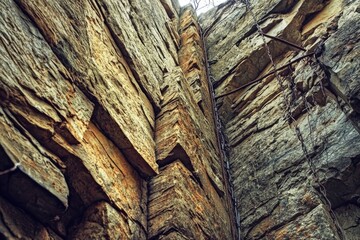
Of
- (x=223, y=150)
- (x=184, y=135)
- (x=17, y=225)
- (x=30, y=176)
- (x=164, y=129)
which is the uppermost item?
(x=30, y=176)

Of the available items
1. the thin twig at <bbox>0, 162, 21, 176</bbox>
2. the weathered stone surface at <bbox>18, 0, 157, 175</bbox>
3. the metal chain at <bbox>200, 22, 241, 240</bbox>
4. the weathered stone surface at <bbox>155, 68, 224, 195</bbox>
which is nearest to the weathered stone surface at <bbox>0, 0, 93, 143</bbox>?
the weathered stone surface at <bbox>18, 0, 157, 175</bbox>

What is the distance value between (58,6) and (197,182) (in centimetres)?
321

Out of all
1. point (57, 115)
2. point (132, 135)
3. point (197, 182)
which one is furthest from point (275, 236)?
point (57, 115)

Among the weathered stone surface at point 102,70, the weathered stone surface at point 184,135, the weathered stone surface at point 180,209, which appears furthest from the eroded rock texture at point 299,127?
the weathered stone surface at point 102,70

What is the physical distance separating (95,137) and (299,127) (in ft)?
14.8

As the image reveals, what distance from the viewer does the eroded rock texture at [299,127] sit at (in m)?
5.63

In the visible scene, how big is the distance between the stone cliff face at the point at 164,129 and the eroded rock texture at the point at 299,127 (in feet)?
0.09

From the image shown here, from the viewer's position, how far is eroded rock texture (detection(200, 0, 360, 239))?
5.63 meters

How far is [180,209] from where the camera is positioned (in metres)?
4.43

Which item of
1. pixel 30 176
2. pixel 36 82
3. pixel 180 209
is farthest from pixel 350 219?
pixel 36 82

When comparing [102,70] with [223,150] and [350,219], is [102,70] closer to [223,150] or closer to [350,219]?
[223,150]

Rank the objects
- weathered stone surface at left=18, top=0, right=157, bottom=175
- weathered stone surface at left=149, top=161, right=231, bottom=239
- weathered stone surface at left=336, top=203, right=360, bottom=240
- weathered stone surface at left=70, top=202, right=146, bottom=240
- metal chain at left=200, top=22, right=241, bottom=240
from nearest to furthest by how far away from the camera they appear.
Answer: weathered stone surface at left=70, top=202, right=146, bottom=240 → weathered stone surface at left=18, top=0, right=157, bottom=175 → weathered stone surface at left=149, top=161, right=231, bottom=239 → weathered stone surface at left=336, top=203, right=360, bottom=240 → metal chain at left=200, top=22, right=241, bottom=240

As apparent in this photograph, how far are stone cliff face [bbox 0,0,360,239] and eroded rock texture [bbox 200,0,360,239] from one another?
0.09 ft

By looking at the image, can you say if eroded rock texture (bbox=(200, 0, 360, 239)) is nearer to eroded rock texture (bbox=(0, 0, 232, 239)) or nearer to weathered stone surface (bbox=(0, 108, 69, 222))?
eroded rock texture (bbox=(0, 0, 232, 239))
